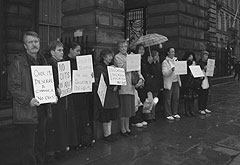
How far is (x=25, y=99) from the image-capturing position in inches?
128

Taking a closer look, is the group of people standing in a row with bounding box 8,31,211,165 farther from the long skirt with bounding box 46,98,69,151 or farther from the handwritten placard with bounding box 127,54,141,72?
the handwritten placard with bounding box 127,54,141,72

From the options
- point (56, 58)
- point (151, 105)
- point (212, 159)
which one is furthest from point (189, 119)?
point (56, 58)

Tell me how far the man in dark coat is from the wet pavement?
1065 mm

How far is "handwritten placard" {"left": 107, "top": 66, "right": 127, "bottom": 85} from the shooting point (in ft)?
16.8

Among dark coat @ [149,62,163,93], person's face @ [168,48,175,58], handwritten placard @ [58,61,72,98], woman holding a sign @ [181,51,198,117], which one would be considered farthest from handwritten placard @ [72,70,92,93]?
woman holding a sign @ [181,51,198,117]

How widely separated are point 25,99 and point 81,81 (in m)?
1.53

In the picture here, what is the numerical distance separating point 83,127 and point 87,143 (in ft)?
1.11

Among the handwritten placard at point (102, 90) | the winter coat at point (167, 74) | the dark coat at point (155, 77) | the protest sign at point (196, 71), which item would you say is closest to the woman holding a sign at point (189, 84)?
the protest sign at point (196, 71)

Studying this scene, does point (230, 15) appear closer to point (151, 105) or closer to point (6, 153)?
point (151, 105)

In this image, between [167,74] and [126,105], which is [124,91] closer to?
[126,105]

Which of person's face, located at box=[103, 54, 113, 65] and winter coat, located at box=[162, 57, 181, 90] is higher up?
person's face, located at box=[103, 54, 113, 65]

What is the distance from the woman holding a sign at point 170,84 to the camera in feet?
23.2

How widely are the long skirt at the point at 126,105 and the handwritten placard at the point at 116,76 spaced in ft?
1.54

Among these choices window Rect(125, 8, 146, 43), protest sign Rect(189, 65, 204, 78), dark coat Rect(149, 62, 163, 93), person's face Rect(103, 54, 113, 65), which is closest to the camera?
person's face Rect(103, 54, 113, 65)
